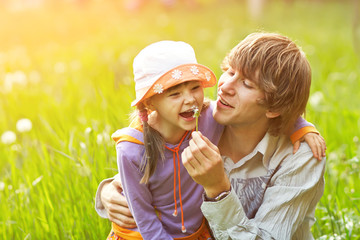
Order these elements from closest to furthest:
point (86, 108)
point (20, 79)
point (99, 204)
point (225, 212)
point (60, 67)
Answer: point (225, 212)
point (99, 204)
point (86, 108)
point (20, 79)
point (60, 67)

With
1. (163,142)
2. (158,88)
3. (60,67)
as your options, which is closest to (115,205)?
(163,142)

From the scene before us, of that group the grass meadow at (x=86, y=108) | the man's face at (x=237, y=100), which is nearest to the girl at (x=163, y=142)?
the man's face at (x=237, y=100)

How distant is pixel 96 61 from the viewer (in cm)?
568

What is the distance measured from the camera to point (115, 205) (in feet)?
7.00

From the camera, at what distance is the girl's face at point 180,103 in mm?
1857

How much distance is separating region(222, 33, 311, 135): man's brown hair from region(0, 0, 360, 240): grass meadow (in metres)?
0.48

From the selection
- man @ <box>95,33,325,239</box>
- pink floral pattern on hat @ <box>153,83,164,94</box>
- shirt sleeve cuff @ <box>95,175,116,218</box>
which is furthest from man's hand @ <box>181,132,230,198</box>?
shirt sleeve cuff @ <box>95,175,116,218</box>

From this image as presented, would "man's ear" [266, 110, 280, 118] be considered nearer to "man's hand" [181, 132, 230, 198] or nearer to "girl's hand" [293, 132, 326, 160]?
"girl's hand" [293, 132, 326, 160]

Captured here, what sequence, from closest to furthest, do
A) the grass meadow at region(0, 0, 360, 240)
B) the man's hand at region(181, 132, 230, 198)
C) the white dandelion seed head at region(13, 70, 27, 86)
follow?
1. the man's hand at region(181, 132, 230, 198)
2. the grass meadow at region(0, 0, 360, 240)
3. the white dandelion seed head at region(13, 70, 27, 86)

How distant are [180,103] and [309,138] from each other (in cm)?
64

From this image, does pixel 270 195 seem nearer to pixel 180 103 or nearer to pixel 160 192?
pixel 160 192

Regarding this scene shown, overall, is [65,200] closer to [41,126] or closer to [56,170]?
[56,170]

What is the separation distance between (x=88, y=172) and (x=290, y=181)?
1.10 m

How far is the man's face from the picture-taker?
206 centimetres
